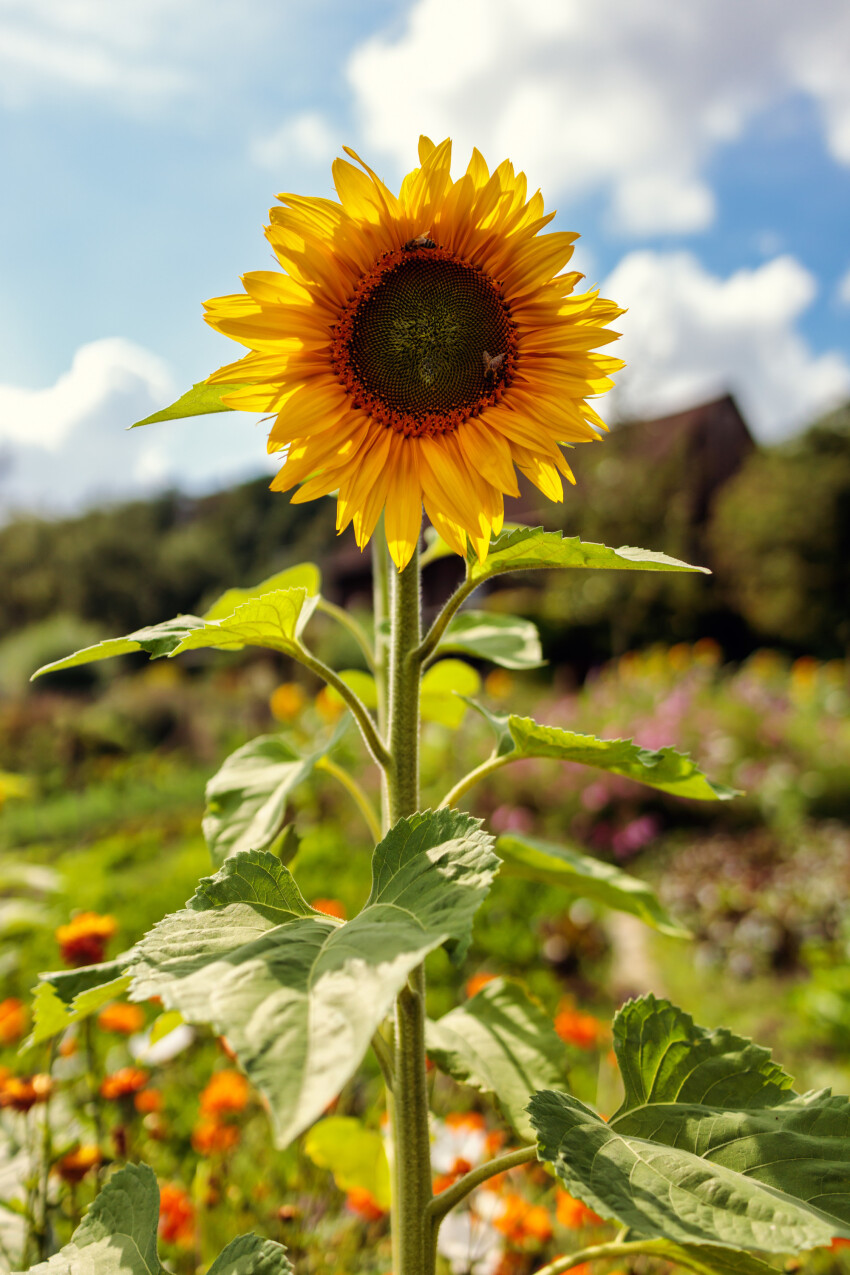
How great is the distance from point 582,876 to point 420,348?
0.78m

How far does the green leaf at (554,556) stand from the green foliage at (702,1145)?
1.65ft

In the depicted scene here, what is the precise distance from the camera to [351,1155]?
138cm

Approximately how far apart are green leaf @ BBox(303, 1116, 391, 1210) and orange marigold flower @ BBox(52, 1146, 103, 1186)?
38cm

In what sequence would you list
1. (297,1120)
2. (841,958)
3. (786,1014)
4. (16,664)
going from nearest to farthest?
(297,1120), (786,1014), (841,958), (16,664)

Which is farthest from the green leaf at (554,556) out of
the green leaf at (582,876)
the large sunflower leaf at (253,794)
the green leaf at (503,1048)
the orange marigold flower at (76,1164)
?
the orange marigold flower at (76,1164)

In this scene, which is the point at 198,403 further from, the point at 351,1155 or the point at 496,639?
the point at 351,1155

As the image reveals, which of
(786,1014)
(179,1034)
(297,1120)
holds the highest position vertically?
(297,1120)

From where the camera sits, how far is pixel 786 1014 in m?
4.19

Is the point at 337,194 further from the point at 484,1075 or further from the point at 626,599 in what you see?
the point at 626,599

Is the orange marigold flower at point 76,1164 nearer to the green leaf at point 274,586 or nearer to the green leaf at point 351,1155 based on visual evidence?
the green leaf at point 351,1155

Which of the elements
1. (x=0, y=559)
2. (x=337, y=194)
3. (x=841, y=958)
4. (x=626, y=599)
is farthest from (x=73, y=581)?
(x=337, y=194)

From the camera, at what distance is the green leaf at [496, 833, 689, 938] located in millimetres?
1189

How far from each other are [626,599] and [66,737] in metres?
8.73

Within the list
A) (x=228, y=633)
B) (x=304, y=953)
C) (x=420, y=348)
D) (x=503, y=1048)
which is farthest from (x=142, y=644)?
(x=503, y=1048)
